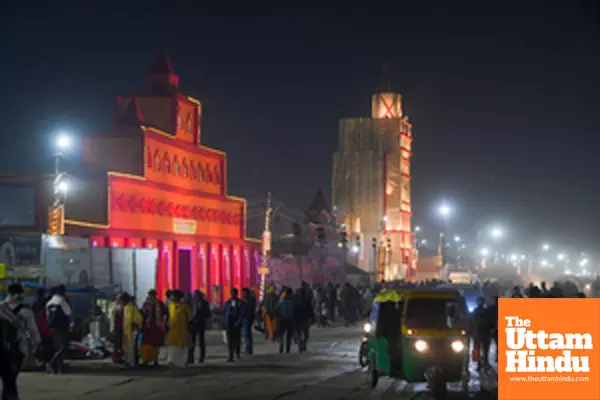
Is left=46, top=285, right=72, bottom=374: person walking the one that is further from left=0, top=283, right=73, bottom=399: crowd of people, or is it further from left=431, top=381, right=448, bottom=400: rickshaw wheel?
left=431, top=381, right=448, bottom=400: rickshaw wheel

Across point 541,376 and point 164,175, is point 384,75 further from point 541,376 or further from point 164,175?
point 541,376

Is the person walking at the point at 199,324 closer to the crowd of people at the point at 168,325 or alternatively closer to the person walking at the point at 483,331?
the crowd of people at the point at 168,325

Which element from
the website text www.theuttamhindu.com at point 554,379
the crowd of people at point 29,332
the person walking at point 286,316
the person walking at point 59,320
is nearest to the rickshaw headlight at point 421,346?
the website text www.theuttamhindu.com at point 554,379

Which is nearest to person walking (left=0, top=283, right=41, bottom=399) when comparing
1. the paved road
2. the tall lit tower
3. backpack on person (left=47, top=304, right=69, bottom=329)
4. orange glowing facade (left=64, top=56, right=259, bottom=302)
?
the paved road

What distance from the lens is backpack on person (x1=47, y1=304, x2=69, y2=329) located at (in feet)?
64.8

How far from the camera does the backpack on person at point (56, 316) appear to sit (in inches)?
778

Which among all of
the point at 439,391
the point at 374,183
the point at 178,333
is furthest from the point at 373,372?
the point at 374,183

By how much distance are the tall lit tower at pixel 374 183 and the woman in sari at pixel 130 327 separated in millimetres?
97820

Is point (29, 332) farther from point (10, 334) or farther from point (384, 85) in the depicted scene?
point (384, 85)

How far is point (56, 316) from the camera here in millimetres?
19797

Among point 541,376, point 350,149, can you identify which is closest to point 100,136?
point 541,376

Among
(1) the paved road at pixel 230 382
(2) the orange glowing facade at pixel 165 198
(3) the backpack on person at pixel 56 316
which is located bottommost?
(1) the paved road at pixel 230 382

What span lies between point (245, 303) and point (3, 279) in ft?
19.3

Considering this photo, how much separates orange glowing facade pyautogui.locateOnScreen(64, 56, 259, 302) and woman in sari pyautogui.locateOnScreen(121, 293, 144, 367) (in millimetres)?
22360
